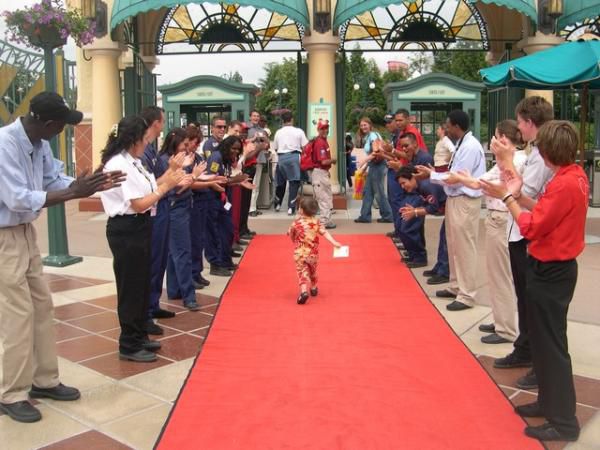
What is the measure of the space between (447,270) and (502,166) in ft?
11.7

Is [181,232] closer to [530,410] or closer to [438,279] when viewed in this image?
[438,279]

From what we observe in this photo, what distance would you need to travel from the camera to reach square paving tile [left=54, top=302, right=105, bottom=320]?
620 centimetres

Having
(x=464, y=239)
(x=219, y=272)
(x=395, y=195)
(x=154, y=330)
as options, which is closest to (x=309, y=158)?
(x=395, y=195)

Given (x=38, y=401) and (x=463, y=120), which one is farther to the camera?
(x=463, y=120)

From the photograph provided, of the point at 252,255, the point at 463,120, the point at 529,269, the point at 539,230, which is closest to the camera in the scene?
the point at 539,230

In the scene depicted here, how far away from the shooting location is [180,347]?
530cm

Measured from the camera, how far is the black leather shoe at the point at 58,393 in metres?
4.25

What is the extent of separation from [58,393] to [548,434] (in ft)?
9.45

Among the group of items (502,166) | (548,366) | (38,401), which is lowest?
(38,401)

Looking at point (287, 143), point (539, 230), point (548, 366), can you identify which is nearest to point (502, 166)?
point (539, 230)

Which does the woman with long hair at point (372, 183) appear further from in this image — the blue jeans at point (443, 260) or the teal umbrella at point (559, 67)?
the blue jeans at point (443, 260)

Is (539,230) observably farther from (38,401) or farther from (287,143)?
(287,143)

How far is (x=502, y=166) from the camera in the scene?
401 cm

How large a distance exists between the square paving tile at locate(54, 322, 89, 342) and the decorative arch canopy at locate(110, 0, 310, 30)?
274 inches
